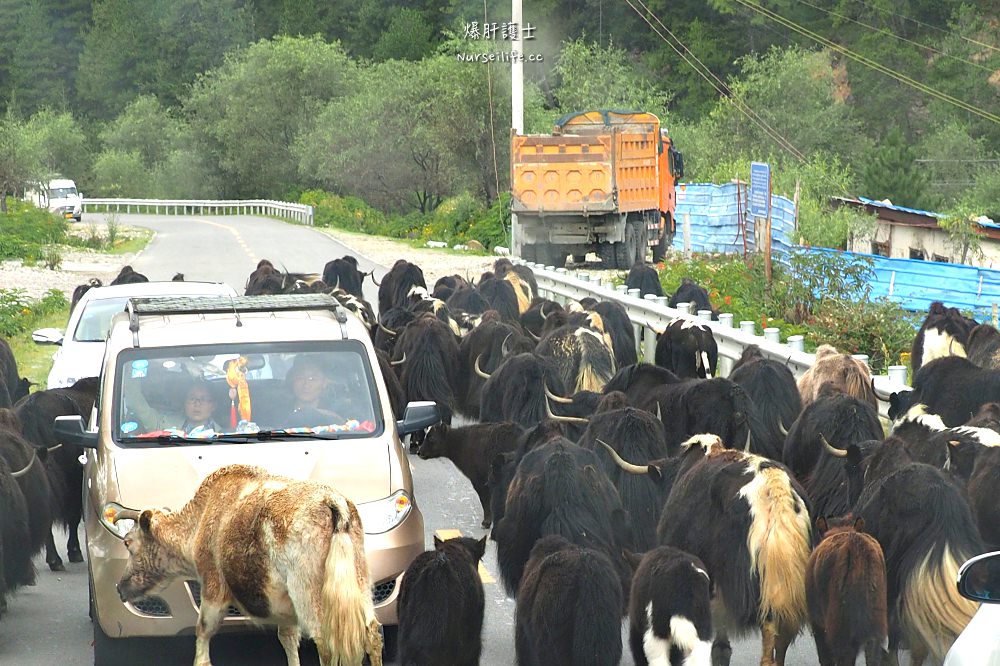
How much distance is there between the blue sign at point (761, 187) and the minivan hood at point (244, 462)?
49.1 ft

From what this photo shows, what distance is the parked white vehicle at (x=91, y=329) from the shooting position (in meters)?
12.6

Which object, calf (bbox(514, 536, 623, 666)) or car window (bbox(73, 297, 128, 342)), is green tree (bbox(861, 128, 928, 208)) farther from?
calf (bbox(514, 536, 623, 666))

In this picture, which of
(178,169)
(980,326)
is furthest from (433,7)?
(980,326)

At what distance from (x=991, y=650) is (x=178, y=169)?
79387 millimetres

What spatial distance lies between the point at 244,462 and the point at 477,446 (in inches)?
136

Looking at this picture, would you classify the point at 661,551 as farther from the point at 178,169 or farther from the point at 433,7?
the point at 433,7

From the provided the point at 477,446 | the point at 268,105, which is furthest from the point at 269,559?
the point at 268,105

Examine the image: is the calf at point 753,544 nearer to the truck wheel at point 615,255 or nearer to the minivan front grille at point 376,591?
the minivan front grille at point 376,591

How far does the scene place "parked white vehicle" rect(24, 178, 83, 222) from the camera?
5362 cm

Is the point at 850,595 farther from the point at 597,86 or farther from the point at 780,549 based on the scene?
the point at 597,86

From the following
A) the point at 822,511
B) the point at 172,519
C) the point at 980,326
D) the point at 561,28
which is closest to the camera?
the point at 172,519

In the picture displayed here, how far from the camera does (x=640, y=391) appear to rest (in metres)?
11.0

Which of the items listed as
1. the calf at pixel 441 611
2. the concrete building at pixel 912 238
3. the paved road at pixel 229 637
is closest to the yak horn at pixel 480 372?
the paved road at pixel 229 637

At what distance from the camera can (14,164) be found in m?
Result: 48.2
